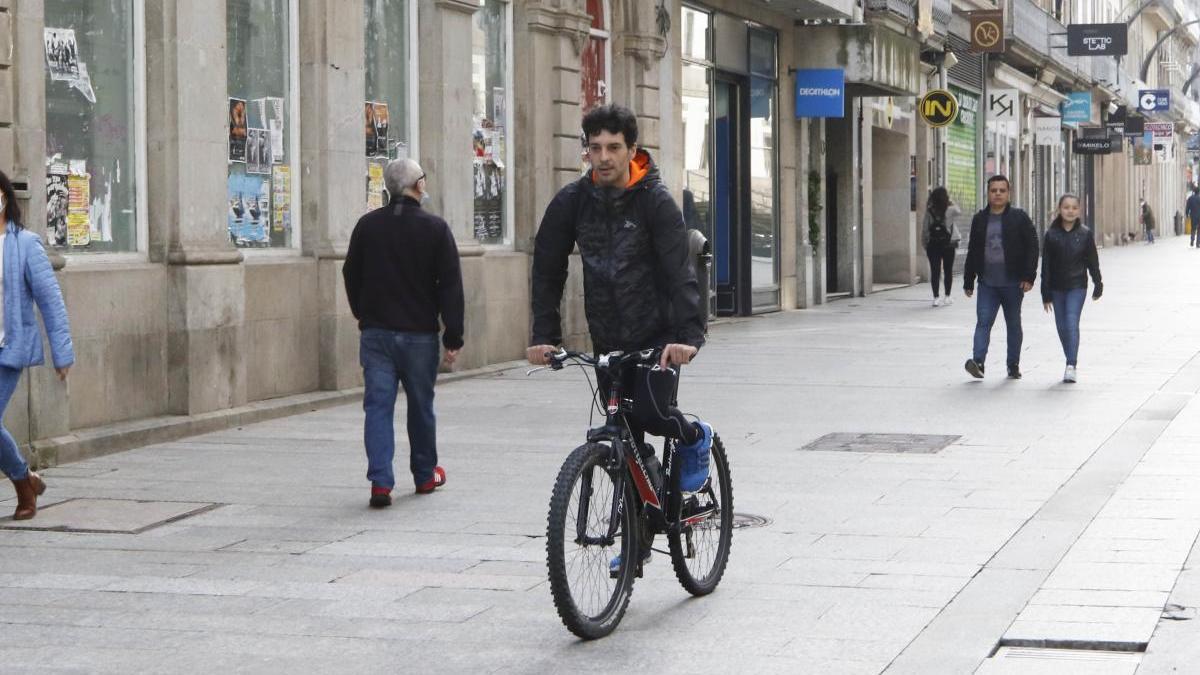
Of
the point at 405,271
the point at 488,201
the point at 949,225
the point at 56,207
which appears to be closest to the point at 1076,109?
the point at 949,225

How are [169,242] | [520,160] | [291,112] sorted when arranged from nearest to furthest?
[169,242] → [291,112] → [520,160]

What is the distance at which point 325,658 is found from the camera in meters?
6.22

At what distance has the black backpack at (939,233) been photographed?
28906 mm

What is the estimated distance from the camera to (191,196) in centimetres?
1291

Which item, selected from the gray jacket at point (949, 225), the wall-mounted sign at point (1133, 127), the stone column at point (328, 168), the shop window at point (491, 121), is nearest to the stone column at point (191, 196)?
the stone column at point (328, 168)

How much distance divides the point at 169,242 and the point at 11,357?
12.7ft

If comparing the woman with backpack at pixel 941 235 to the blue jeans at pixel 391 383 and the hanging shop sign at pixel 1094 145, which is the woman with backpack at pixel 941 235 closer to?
the blue jeans at pixel 391 383

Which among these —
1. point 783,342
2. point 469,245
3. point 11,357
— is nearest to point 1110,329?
point 783,342

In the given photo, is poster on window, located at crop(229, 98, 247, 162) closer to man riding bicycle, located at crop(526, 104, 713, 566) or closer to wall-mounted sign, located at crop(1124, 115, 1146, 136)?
man riding bicycle, located at crop(526, 104, 713, 566)

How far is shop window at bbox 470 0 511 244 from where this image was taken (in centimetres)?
1795

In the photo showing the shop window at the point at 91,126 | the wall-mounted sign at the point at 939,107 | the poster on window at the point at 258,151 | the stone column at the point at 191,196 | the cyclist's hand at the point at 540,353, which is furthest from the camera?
the wall-mounted sign at the point at 939,107

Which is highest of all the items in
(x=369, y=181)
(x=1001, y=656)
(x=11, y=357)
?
(x=369, y=181)

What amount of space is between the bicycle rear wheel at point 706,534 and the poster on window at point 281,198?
769cm

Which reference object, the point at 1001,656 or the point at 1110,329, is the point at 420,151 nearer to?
the point at 1110,329
